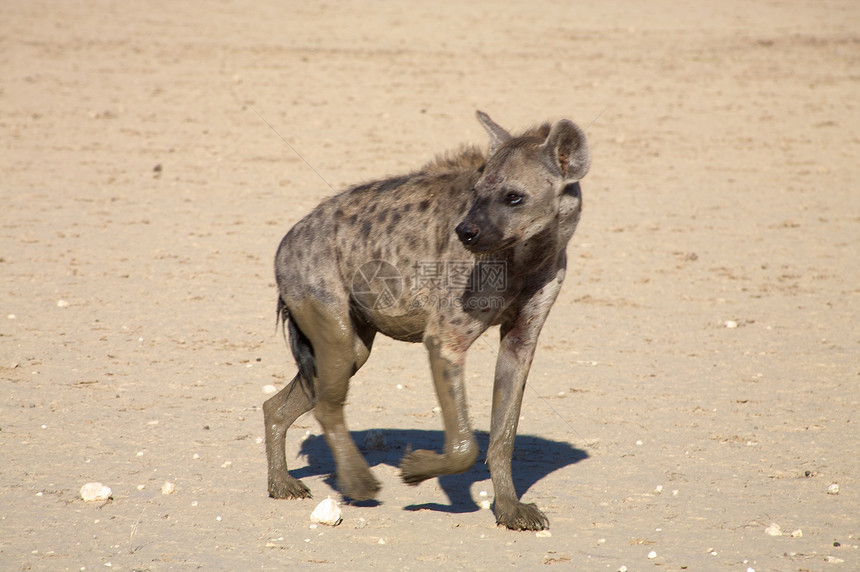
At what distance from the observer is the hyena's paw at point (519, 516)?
11.5 ft

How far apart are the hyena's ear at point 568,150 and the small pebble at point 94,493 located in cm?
194

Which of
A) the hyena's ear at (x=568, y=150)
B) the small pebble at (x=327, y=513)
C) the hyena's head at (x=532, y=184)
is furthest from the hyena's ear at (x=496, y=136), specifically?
the small pebble at (x=327, y=513)

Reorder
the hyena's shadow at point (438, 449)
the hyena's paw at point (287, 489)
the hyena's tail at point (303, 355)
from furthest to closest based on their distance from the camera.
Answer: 1. the hyena's shadow at point (438, 449)
2. the hyena's tail at point (303, 355)
3. the hyena's paw at point (287, 489)

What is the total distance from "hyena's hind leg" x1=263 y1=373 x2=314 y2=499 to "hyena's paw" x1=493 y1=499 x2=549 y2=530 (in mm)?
758

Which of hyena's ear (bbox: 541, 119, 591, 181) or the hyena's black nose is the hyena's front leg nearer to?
the hyena's black nose

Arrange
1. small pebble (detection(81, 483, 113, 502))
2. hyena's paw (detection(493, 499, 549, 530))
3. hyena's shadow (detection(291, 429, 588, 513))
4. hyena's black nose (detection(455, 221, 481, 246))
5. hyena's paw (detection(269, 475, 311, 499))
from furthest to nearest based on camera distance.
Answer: hyena's shadow (detection(291, 429, 588, 513)), hyena's paw (detection(269, 475, 311, 499)), small pebble (detection(81, 483, 113, 502)), hyena's paw (detection(493, 499, 549, 530)), hyena's black nose (detection(455, 221, 481, 246))

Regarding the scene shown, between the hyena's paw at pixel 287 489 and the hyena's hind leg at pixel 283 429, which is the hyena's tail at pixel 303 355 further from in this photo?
the hyena's paw at pixel 287 489

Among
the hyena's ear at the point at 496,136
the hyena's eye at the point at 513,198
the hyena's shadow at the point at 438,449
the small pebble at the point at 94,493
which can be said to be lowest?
the hyena's shadow at the point at 438,449

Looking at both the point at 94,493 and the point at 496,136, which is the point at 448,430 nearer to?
the point at 496,136

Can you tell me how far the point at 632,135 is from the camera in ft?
34.0

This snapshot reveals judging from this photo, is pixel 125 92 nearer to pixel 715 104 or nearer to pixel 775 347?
pixel 715 104

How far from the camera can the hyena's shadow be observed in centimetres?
404

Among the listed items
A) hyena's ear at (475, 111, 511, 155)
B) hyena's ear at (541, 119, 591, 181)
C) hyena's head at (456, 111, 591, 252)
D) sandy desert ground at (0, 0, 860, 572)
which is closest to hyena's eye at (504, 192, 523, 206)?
hyena's head at (456, 111, 591, 252)

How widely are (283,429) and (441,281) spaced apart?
896mm
